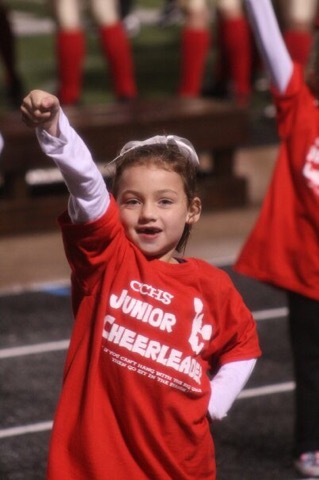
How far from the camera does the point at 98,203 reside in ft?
10.5

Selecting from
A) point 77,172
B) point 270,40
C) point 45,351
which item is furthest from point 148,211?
point 45,351

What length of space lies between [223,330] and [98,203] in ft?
1.83

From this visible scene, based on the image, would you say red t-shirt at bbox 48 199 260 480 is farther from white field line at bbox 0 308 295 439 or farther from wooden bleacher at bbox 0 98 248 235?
wooden bleacher at bbox 0 98 248 235

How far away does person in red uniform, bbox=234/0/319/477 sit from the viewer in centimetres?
465

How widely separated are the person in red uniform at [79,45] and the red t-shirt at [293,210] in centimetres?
500

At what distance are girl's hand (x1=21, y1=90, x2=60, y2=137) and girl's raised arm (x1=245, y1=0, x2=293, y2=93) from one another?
1.64 metres

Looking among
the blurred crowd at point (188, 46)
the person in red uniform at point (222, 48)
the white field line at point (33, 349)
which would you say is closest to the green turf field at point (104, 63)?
the blurred crowd at point (188, 46)

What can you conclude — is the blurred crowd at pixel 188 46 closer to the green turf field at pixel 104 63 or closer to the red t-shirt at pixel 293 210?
the green turf field at pixel 104 63

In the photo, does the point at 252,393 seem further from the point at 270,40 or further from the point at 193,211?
the point at 193,211

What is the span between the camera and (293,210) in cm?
471

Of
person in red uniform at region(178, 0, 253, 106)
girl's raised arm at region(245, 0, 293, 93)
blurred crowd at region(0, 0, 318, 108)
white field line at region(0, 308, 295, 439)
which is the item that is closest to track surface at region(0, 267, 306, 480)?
white field line at region(0, 308, 295, 439)

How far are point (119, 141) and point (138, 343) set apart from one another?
4931 millimetres

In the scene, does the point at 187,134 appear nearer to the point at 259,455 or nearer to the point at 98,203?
the point at 259,455

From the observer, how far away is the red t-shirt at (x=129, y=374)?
11.0ft
